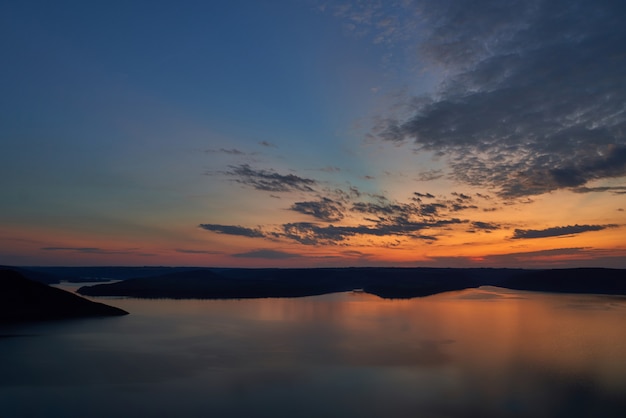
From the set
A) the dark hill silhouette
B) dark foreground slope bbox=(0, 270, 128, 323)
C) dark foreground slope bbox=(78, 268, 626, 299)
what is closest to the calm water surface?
dark foreground slope bbox=(0, 270, 128, 323)

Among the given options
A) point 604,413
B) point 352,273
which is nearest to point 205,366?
point 604,413

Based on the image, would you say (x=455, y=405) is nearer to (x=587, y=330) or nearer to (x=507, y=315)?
(x=587, y=330)

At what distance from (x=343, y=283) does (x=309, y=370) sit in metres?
112

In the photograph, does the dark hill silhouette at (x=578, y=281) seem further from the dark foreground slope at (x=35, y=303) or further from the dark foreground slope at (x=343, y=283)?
the dark foreground slope at (x=35, y=303)

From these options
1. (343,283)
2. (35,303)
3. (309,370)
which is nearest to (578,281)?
(343,283)

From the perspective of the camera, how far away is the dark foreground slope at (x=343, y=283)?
83.9m

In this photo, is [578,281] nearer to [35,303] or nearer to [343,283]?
[343,283]

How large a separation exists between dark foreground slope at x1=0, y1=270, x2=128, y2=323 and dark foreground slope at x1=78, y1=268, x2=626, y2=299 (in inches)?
1208

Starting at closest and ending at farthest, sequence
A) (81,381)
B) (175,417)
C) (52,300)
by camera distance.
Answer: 1. (175,417)
2. (81,381)
3. (52,300)

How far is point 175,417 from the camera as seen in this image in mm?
15539

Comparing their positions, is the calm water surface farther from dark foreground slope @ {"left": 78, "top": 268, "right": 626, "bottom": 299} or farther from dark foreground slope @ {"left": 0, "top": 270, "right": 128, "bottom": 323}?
dark foreground slope @ {"left": 78, "top": 268, "right": 626, "bottom": 299}

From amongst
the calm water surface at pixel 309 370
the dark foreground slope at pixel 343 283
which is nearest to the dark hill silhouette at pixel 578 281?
the dark foreground slope at pixel 343 283

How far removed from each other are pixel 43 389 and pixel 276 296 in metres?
65.3

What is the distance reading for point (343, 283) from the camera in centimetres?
13375
